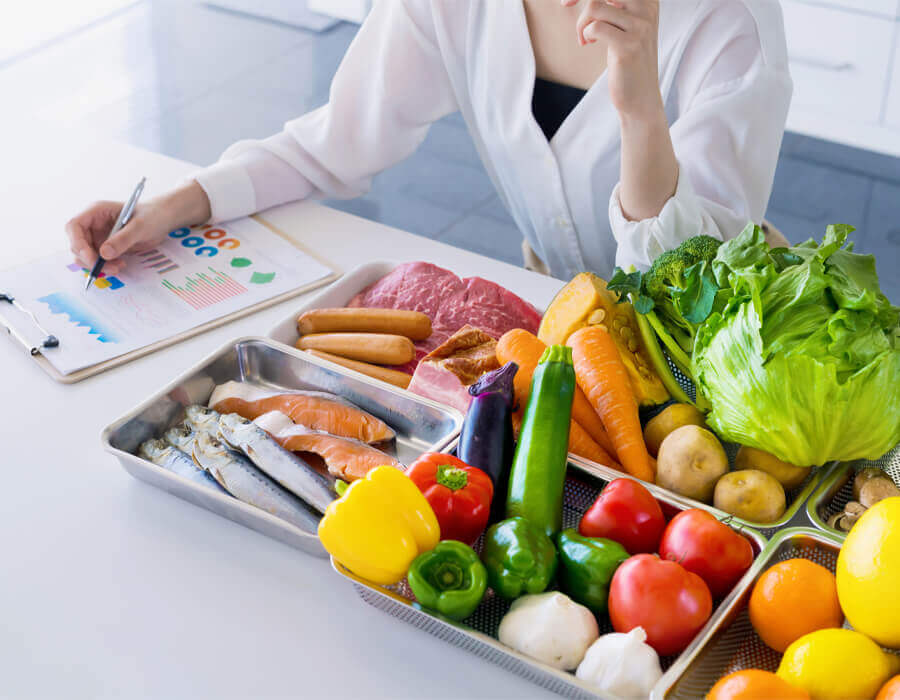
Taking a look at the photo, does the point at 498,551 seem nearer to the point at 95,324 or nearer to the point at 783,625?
the point at 783,625

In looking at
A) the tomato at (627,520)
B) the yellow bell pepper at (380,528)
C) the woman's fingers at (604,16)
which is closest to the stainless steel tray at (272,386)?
the yellow bell pepper at (380,528)

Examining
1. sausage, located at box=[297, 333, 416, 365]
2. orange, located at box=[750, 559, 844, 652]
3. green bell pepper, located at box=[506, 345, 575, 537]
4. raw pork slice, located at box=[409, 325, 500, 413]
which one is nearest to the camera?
orange, located at box=[750, 559, 844, 652]

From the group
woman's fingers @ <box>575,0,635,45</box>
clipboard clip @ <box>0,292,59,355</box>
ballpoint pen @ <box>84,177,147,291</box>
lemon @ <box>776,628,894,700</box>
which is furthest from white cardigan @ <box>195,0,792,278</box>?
lemon @ <box>776,628,894,700</box>

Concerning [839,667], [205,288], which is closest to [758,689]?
[839,667]

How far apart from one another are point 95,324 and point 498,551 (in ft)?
2.66

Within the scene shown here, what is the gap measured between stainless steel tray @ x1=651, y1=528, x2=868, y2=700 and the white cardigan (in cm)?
54

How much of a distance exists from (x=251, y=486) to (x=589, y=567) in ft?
1.29

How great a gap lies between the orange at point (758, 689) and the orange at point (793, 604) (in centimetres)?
9

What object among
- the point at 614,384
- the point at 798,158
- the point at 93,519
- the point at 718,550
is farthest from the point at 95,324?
the point at 798,158

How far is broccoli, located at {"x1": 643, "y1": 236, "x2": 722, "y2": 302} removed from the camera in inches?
45.9

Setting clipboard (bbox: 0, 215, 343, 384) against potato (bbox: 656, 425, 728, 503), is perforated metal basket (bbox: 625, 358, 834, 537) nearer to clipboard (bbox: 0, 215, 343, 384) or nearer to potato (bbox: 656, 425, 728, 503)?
potato (bbox: 656, 425, 728, 503)

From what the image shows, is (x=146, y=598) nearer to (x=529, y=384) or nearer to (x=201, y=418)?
(x=201, y=418)

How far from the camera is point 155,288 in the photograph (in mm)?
1538

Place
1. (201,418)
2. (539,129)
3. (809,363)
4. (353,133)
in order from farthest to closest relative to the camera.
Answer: (353,133)
(539,129)
(201,418)
(809,363)
